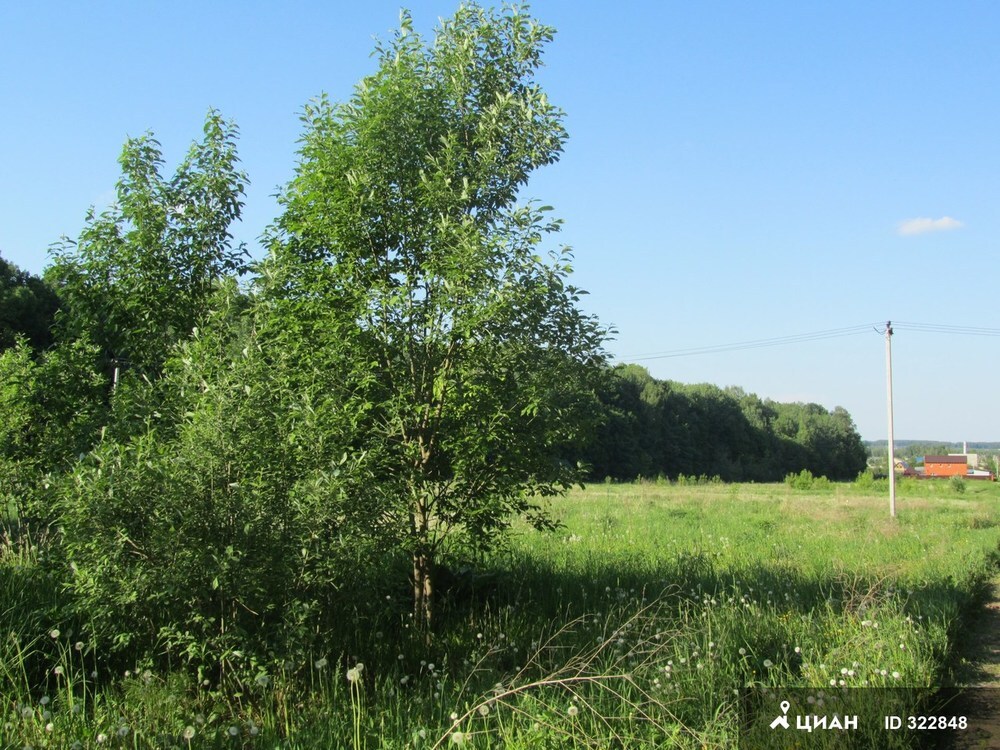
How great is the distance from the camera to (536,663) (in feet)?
21.1

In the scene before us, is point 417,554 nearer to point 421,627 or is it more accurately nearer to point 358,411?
point 421,627

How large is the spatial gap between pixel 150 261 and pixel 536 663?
5.45 m

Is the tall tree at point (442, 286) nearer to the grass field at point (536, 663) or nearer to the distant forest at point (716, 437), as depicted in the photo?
the grass field at point (536, 663)

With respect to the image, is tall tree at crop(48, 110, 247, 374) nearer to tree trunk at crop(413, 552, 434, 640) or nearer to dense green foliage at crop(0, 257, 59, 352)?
tree trunk at crop(413, 552, 434, 640)

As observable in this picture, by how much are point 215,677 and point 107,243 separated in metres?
4.73

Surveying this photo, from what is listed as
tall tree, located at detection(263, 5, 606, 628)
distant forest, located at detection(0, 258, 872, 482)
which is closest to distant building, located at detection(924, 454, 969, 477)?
distant forest, located at detection(0, 258, 872, 482)

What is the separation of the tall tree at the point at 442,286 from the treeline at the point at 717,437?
56.0 meters

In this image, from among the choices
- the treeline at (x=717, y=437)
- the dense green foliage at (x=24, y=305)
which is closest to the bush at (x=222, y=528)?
the dense green foliage at (x=24, y=305)

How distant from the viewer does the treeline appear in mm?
73688

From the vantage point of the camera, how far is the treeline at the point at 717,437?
73.7 metres

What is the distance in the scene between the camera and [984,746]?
5438 millimetres

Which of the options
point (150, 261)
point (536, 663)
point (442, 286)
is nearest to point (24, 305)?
point (150, 261)

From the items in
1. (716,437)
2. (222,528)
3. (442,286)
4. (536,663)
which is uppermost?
(442,286)

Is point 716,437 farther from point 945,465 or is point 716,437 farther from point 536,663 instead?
point 536,663
